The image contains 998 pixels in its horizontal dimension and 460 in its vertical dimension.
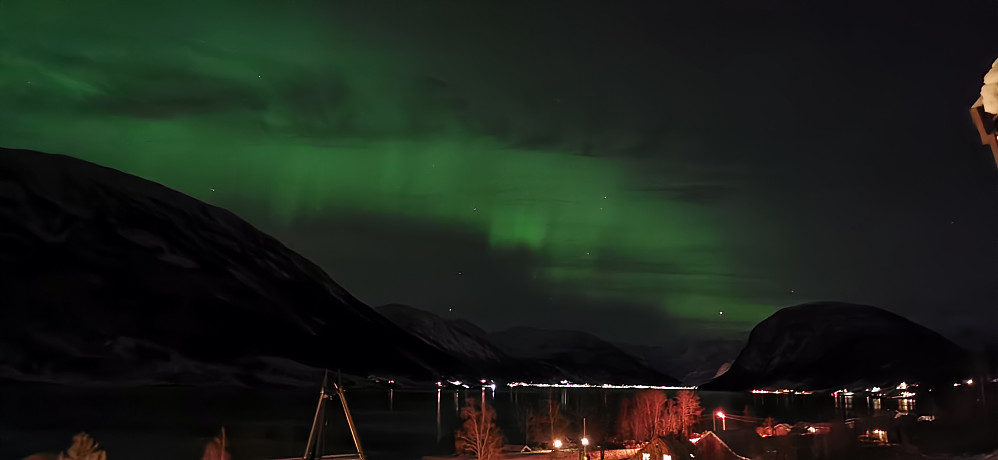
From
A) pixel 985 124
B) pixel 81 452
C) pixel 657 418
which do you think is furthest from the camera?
pixel 657 418

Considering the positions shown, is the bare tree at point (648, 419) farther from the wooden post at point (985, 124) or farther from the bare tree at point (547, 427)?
the wooden post at point (985, 124)

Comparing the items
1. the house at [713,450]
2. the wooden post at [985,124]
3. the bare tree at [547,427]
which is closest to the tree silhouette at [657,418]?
the bare tree at [547,427]

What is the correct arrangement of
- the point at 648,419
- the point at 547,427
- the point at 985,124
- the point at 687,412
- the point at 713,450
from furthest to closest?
the point at 547,427 < the point at 687,412 < the point at 648,419 < the point at 713,450 < the point at 985,124

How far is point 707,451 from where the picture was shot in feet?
220

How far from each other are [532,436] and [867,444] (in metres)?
53.0

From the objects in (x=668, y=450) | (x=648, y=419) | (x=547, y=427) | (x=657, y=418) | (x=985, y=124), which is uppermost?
(x=985, y=124)

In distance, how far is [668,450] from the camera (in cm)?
5947

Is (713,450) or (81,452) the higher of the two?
(81,452)

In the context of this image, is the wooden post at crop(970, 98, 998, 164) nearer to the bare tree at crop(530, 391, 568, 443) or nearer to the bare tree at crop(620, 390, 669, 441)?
the bare tree at crop(530, 391, 568, 443)

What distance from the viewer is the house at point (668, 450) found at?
58.8 meters

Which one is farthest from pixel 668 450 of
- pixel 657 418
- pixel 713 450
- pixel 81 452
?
pixel 657 418

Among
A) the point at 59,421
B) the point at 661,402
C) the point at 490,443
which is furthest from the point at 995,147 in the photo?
the point at 59,421

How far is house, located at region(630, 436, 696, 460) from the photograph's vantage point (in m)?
58.8

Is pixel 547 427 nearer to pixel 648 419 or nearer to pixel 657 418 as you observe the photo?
pixel 648 419
